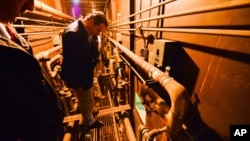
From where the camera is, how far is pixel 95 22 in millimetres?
1766

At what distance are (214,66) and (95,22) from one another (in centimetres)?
147

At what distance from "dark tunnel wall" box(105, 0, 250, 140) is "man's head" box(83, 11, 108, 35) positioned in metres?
1.02

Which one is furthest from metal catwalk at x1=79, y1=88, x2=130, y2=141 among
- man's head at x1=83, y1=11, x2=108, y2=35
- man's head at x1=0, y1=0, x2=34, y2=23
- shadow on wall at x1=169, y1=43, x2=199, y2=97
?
man's head at x1=0, y1=0, x2=34, y2=23

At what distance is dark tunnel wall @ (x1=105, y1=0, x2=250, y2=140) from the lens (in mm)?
525

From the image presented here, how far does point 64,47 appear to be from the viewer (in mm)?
1600

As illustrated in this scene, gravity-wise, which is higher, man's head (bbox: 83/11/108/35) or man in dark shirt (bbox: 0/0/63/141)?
man's head (bbox: 83/11/108/35)

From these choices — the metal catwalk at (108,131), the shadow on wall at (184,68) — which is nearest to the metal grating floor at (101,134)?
the metal catwalk at (108,131)

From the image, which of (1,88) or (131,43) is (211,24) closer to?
(1,88)

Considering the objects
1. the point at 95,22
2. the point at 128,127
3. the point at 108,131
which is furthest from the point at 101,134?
the point at 95,22

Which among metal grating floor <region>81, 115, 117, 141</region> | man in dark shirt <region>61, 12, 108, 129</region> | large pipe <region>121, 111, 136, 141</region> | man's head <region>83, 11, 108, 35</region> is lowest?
metal grating floor <region>81, 115, 117, 141</region>

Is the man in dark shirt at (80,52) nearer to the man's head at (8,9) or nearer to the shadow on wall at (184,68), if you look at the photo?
the man's head at (8,9)

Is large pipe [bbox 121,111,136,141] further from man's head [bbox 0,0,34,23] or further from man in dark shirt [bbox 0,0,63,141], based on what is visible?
man's head [bbox 0,0,34,23]

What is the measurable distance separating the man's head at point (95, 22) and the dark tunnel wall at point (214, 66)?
40.1 inches

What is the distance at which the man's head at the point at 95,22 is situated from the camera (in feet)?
5.72
